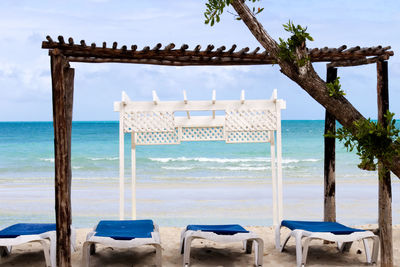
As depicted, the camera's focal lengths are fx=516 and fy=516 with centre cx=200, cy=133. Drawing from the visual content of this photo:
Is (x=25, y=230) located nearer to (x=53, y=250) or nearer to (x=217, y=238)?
(x=53, y=250)

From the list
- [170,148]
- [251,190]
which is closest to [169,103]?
[251,190]

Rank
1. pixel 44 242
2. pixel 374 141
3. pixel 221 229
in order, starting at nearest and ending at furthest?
pixel 374 141, pixel 44 242, pixel 221 229

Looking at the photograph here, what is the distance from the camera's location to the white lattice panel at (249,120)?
6.72m

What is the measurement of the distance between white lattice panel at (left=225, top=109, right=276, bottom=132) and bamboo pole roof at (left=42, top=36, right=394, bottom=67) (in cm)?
179

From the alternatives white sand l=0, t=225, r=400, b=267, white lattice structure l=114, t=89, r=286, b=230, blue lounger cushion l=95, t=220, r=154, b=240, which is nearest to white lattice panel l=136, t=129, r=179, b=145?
white lattice structure l=114, t=89, r=286, b=230

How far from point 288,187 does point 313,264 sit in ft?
29.3

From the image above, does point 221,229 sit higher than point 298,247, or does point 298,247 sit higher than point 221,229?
point 221,229

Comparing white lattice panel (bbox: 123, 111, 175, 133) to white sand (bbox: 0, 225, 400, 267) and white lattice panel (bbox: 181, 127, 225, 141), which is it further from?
white sand (bbox: 0, 225, 400, 267)

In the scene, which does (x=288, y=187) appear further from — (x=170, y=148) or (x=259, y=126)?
(x=170, y=148)

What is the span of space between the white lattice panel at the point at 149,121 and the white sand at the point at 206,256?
4.65 ft

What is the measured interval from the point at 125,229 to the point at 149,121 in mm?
1768

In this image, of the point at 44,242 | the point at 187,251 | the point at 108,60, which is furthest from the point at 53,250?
the point at 108,60

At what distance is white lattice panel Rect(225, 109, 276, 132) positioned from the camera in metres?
6.72

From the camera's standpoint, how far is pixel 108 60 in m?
4.70
